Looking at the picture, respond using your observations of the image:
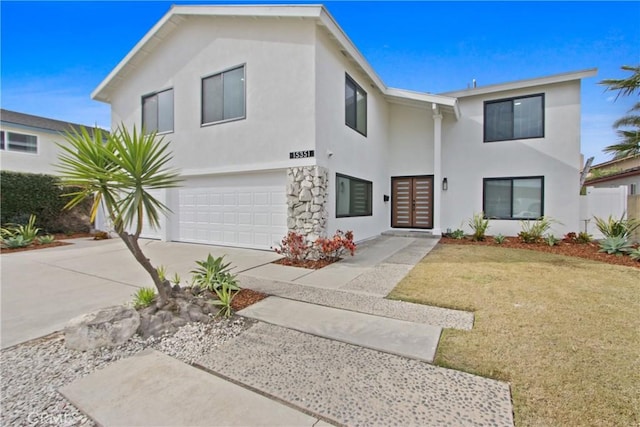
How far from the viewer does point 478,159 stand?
1149 centimetres

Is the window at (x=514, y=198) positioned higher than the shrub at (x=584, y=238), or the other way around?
the window at (x=514, y=198)

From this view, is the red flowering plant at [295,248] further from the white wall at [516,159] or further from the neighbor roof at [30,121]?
the neighbor roof at [30,121]

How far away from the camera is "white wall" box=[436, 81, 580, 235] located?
1030 centimetres

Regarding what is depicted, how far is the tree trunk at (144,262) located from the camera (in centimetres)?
355

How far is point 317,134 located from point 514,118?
839 centimetres

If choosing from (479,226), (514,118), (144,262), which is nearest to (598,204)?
(514,118)

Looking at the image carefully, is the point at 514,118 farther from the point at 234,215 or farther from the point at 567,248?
the point at 234,215

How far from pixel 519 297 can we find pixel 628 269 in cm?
398

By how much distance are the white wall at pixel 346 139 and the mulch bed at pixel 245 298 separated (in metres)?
3.56

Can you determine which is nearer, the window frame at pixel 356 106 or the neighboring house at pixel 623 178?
the window frame at pixel 356 106

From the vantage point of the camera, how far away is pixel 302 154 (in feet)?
25.0

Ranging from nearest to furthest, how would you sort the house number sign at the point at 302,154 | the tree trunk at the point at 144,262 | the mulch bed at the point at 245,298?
the tree trunk at the point at 144,262 < the mulch bed at the point at 245,298 < the house number sign at the point at 302,154

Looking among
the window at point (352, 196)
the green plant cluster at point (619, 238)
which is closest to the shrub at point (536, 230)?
the green plant cluster at point (619, 238)

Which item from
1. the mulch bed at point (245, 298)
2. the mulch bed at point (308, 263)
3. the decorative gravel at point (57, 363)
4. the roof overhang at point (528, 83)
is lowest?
the decorative gravel at point (57, 363)
